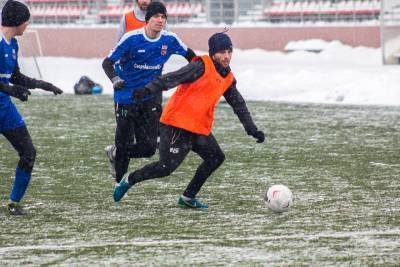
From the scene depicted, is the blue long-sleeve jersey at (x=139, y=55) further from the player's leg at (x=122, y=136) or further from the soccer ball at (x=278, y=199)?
the soccer ball at (x=278, y=199)

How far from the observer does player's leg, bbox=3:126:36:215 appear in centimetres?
889

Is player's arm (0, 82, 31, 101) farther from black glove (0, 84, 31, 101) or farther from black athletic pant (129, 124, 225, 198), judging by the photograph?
black athletic pant (129, 124, 225, 198)

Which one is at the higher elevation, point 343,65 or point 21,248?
point 21,248

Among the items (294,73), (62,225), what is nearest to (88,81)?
(294,73)

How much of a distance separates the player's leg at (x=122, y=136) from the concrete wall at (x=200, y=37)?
2330 cm

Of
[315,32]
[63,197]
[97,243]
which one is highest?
[97,243]

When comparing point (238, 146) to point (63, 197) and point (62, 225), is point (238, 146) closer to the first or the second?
point (63, 197)

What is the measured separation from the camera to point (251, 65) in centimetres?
3269

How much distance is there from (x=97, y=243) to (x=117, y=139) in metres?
2.73

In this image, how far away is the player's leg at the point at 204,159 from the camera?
907cm

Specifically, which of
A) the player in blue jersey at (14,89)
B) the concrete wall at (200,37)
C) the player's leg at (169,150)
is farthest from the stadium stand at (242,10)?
the player in blue jersey at (14,89)

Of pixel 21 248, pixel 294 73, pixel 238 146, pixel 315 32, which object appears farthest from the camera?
pixel 315 32

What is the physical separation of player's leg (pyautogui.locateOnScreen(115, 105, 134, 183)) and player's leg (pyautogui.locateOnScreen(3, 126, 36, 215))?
1326 millimetres

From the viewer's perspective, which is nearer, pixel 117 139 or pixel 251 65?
pixel 117 139
